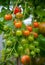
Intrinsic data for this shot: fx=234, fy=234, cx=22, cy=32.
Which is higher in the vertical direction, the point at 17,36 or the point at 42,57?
the point at 17,36

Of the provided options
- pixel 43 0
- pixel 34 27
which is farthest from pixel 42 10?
pixel 34 27

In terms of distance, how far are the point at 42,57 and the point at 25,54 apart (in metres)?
0.16

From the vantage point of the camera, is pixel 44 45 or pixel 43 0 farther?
pixel 43 0

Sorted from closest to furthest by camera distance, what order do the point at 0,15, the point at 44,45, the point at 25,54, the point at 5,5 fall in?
the point at 25,54 → the point at 44,45 → the point at 0,15 → the point at 5,5

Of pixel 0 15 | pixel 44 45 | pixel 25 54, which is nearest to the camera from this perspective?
pixel 25 54

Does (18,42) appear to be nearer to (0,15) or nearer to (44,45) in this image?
(44,45)

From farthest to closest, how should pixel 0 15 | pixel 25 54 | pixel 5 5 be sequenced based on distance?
pixel 5 5 < pixel 0 15 < pixel 25 54

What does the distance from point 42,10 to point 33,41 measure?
22 cm

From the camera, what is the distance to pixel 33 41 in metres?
0.63

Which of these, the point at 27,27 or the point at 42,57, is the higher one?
the point at 27,27

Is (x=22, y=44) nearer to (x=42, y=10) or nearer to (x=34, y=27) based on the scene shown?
(x=34, y=27)

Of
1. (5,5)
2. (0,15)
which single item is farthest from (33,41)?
(5,5)

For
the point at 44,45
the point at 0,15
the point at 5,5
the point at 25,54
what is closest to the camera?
the point at 25,54

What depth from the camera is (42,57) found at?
0.76m
